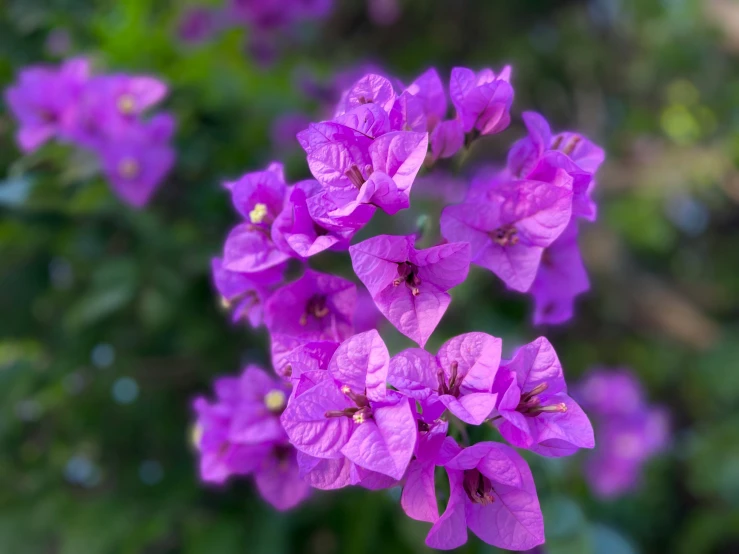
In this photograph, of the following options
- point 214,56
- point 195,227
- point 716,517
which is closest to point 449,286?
point 195,227

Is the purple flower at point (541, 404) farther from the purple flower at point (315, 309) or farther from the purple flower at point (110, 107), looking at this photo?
the purple flower at point (110, 107)

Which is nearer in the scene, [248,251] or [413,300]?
[413,300]

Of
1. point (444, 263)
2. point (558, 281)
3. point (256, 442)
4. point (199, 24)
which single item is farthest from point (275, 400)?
point (199, 24)

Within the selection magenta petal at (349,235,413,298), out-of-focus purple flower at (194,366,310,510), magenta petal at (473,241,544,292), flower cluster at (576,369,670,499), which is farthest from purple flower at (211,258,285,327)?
flower cluster at (576,369,670,499)

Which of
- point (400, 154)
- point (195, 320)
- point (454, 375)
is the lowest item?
point (195, 320)

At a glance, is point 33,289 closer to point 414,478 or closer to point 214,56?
point 214,56

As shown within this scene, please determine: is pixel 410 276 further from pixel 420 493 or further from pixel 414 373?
pixel 420 493

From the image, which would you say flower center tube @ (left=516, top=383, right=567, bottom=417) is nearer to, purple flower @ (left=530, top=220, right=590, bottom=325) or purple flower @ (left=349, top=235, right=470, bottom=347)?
purple flower @ (left=349, top=235, right=470, bottom=347)

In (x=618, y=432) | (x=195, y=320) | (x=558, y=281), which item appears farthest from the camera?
(x=618, y=432)

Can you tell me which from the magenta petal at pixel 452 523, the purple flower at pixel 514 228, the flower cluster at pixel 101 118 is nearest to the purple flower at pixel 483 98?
the purple flower at pixel 514 228
